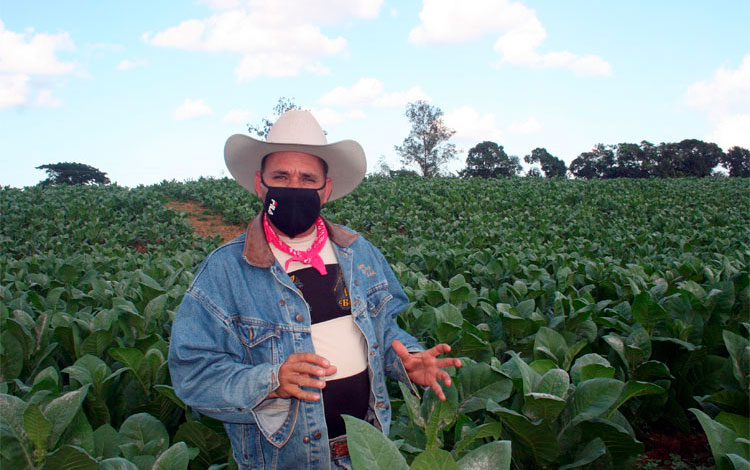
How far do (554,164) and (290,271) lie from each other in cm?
7016

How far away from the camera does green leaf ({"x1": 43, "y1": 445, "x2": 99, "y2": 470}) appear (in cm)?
163

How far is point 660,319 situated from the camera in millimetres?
3400

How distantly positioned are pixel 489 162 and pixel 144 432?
70251 millimetres

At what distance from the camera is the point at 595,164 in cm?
5784

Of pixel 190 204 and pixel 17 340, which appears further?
pixel 190 204

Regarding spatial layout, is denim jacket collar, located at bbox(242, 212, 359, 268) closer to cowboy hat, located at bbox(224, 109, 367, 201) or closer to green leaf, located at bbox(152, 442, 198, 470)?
cowboy hat, located at bbox(224, 109, 367, 201)

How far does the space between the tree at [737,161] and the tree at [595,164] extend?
1193cm

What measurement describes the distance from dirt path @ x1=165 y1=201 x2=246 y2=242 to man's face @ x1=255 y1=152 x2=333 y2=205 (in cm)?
1258

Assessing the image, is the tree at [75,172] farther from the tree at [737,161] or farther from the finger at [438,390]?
the tree at [737,161]

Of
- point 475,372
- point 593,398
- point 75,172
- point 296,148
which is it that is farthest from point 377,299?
point 75,172

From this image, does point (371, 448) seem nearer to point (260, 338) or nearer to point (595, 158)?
point (260, 338)

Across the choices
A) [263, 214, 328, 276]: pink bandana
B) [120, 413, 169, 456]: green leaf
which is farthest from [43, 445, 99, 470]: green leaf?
[263, 214, 328, 276]: pink bandana

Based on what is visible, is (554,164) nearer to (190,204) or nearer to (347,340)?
(190,204)

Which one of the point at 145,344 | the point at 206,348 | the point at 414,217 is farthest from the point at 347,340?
the point at 414,217
